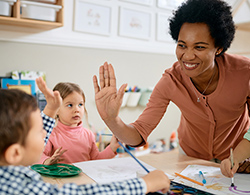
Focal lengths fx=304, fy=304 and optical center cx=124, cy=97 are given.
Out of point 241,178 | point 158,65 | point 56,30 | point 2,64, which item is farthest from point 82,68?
point 241,178

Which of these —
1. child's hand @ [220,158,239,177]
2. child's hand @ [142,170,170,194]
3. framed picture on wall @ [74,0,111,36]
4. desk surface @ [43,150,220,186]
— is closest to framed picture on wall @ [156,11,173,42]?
framed picture on wall @ [74,0,111,36]

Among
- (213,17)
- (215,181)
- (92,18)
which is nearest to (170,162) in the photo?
(215,181)

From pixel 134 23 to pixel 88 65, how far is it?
2.12 ft

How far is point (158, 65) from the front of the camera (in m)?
3.10

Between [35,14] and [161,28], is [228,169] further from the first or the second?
[161,28]

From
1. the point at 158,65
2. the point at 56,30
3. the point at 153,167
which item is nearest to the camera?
the point at 153,167

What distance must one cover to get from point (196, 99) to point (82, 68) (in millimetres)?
1441

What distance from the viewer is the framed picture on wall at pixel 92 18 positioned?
2.55 metres

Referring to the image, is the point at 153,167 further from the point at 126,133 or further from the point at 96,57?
the point at 96,57

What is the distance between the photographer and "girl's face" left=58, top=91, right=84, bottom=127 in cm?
150

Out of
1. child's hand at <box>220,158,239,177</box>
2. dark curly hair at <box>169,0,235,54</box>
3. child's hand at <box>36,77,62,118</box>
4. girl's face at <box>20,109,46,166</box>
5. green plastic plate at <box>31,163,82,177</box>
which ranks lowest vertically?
green plastic plate at <box>31,163,82,177</box>

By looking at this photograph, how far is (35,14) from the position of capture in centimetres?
213

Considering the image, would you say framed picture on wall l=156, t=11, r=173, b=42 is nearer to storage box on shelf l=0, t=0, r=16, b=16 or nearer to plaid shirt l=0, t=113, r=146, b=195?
storage box on shelf l=0, t=0, r=16, b=16

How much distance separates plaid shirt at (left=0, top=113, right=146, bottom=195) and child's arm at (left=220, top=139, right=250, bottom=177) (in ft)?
1.63
